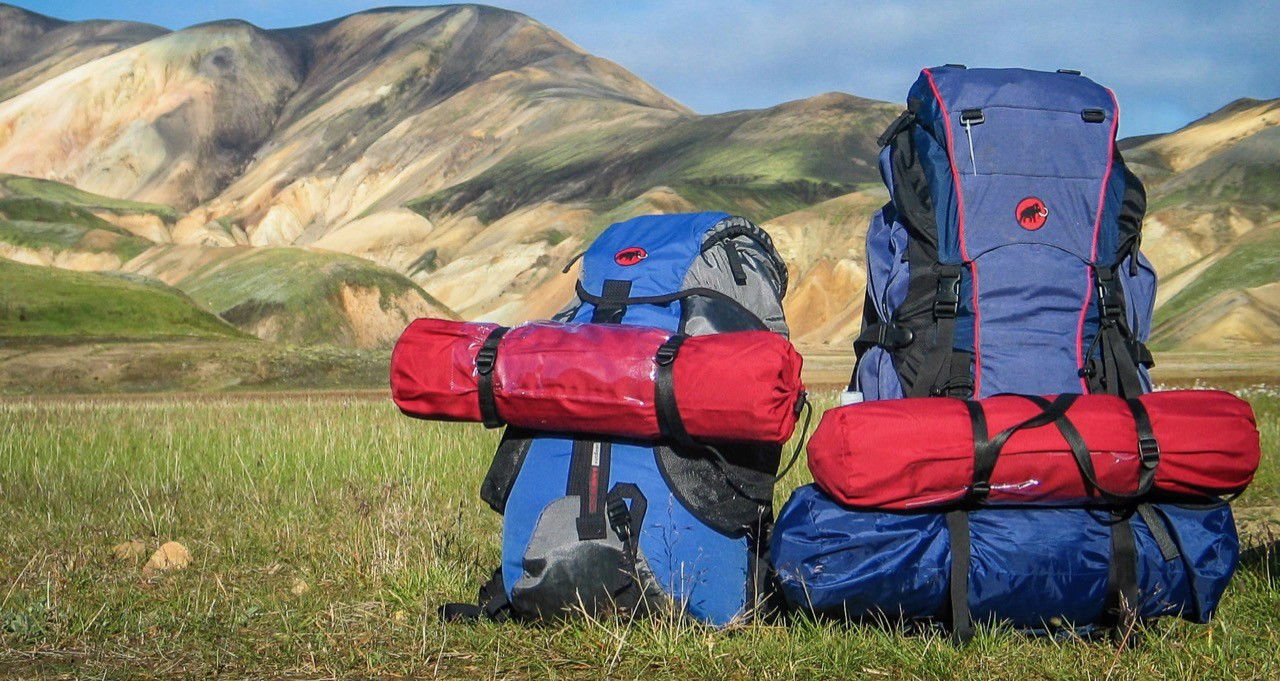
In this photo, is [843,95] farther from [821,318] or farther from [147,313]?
[147,313]

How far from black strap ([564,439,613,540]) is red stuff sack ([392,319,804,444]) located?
83mm

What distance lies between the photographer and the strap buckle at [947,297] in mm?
3898

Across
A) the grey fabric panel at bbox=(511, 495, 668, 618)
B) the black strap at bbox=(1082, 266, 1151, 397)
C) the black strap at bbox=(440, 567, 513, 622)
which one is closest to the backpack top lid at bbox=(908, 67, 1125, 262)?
the black strap at bbox=(1082, 266, 1151, 397)

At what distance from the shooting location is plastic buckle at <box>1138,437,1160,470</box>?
3424 mm

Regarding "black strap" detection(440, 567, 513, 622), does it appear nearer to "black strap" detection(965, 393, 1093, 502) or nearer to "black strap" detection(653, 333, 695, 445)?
"black strap" detection(653, 333, 695, 445)

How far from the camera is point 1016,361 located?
388 cm

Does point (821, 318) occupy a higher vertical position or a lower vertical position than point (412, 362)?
lower

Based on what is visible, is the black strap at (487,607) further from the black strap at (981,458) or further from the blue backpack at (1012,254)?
the black strap at (981,458)

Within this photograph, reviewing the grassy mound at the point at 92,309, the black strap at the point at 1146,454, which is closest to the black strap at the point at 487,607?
the black strap at the point at 1146,454

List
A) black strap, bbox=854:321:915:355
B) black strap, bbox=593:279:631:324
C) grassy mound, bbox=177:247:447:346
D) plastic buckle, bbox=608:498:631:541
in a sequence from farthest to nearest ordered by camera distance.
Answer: grassy mound, bbox=177:247:447:346 < black strap, bbox=593:279:631:324 < black strap, bbox=854:321:915:355 < plastic buckle, bbox=608:498:631:541

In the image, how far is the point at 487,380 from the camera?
3805 millimetres

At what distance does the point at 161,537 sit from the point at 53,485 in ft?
5.81

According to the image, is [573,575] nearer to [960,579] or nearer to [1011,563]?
[960,579]

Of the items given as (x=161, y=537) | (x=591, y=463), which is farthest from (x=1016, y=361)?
(x=161, y=537)
